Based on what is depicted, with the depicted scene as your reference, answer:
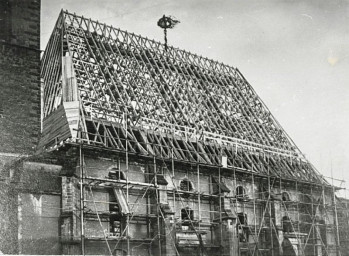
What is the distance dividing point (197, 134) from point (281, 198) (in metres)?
7.93

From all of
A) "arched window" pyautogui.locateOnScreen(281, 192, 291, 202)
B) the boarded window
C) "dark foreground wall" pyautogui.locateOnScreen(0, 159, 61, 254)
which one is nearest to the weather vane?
the boarded window

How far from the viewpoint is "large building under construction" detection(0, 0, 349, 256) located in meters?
28.9

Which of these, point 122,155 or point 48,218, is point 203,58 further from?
point 48,218

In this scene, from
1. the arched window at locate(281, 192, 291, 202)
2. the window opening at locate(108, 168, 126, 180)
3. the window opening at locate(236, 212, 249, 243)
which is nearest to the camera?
the window opening at locate(108, 168, 126, 180)

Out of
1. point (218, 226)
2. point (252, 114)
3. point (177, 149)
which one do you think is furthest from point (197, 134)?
point (252, 114)

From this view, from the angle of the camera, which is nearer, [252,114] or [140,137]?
[140,137]

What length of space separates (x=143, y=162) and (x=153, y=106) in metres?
5.20

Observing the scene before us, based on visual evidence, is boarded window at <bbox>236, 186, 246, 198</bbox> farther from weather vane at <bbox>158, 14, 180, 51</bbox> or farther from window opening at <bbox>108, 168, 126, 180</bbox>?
weather vane at <bbox>158, 14, 180, 51</bbox>

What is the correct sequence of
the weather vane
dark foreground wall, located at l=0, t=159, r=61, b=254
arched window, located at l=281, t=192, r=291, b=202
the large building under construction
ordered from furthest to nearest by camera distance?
the weather vane → arched window, located at l=281, t=192, r=291, b=202 → the large building under construction → dark foreground wall, located at l=0, t=159, r=61, b=254

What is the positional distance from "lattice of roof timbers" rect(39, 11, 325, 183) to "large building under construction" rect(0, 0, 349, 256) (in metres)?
0.10

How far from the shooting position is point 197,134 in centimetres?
3797

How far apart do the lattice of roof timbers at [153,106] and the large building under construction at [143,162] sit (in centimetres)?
10

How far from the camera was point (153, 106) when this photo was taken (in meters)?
37.3

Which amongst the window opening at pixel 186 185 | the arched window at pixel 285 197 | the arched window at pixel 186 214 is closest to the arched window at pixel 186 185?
the window opening at pixel 186 185
